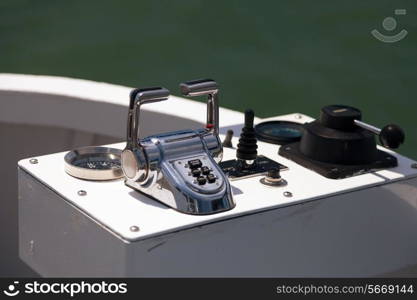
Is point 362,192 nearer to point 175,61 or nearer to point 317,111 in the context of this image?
point 317,111

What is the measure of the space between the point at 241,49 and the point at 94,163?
168 inches

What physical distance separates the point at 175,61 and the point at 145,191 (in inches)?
167

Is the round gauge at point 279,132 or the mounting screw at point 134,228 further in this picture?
the round gauge at point 279,132

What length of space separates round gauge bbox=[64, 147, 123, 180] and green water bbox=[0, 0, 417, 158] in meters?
3.37

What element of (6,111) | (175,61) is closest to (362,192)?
(6,111)

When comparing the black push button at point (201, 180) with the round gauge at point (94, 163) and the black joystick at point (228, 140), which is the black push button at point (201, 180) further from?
the black joystick at point (228, 140)

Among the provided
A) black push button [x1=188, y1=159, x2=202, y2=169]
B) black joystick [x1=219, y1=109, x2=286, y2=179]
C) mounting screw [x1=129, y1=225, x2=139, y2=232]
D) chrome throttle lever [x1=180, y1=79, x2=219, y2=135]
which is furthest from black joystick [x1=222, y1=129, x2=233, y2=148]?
mounting screw [x1=129, y1=225, x2=139, y2=232]

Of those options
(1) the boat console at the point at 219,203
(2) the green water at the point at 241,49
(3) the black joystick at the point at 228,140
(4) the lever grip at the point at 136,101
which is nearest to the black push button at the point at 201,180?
(1) the boat console at the point at 219,203

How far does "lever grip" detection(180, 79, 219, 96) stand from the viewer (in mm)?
1776

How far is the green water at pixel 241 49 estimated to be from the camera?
5578mm

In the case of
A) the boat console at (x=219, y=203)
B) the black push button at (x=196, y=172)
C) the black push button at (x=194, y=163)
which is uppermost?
the black push button at (x=194, y=163)

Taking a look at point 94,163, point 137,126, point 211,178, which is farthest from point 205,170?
point 94,163

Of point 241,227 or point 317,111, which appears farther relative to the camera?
point 317,111

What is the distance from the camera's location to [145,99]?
5.66ft
